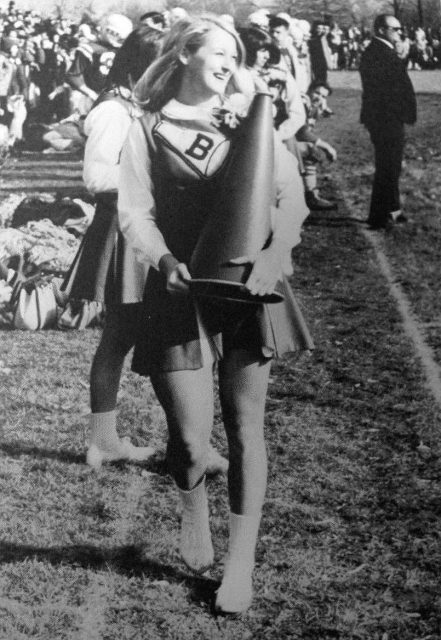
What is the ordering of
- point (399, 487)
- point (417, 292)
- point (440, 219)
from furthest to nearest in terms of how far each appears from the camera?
point (440, 219)
point (417, 292)
point (399, 487)

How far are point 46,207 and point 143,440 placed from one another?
116 inches

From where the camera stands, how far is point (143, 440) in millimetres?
3756

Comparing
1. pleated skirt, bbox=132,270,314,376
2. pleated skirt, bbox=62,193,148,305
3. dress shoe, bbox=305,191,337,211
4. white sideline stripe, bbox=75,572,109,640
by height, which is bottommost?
dress shoe, bbox=305,191,337,211

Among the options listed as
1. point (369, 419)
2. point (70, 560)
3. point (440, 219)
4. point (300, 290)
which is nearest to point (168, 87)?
point (70, 560)

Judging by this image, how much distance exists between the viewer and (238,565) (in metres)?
2.56

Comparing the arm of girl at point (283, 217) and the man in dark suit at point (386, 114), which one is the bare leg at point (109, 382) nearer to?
the arm of girl at point (283, 217)

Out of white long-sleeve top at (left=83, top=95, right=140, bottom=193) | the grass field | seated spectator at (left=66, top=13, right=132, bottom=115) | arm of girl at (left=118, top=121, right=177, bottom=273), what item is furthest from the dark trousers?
arm of girl at (left=118, top=121, right=177, bottom=273)

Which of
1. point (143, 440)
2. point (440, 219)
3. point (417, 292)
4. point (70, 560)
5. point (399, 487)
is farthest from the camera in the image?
point (440, 219)

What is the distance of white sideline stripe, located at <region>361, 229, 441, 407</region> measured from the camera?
442cm

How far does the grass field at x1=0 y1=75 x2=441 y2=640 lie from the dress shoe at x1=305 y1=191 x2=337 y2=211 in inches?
119

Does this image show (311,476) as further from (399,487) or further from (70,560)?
(70,560)

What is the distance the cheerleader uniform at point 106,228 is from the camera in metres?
2.89

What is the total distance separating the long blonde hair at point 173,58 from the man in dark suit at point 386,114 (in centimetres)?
500

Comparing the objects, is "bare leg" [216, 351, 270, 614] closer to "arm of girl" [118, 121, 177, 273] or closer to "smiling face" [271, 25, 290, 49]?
"arm of girl" [118, 121, 177, 273]
